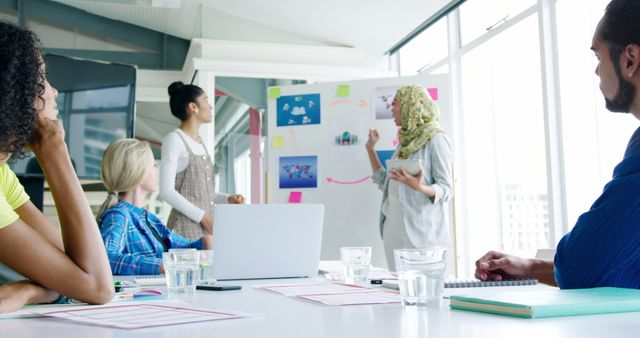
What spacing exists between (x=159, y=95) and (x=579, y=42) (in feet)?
14.3

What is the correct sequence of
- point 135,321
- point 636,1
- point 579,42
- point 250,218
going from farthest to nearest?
point 579,42 → point 250,218 → point 636,1 → point 135,321

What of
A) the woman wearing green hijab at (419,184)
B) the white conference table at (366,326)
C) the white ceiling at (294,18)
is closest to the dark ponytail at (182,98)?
the woman wearing green hijab at (419,184)

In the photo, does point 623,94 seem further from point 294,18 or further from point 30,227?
point 294,18

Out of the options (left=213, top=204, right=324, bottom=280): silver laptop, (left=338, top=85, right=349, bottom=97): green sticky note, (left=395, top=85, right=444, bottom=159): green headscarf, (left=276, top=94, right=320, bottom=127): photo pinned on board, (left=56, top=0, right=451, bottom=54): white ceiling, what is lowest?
(left=213, top=204, right=324, bottom=280): silver laptop

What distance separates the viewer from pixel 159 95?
6688mm

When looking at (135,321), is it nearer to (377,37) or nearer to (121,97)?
(121,97)

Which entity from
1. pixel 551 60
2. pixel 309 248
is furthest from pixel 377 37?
pixel 309 248

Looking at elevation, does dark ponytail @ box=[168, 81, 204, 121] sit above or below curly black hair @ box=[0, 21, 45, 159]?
above

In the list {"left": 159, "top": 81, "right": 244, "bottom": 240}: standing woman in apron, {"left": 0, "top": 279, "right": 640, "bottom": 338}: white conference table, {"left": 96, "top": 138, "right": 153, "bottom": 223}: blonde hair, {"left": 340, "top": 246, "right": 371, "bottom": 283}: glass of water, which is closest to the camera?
{"left": 0, "top": 279, "right": 640, "bottom": 338}: white conference table

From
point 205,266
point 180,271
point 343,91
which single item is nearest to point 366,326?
point 180,271

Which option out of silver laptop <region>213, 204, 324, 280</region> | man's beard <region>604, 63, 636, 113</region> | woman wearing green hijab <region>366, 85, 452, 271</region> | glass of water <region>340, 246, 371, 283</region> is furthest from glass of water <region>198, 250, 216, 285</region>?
woman wearing green hijab <region>366, 85, 452, 271</region>

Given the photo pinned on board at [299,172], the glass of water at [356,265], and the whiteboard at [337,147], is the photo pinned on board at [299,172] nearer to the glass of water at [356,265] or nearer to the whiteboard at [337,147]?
the whiteboard at [337,147]

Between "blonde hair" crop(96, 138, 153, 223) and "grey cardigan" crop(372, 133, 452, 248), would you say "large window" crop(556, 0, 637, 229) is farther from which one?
"blonde hair" crop(96, 138, 153, 223)

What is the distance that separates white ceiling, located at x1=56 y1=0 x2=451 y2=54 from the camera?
485 cm
